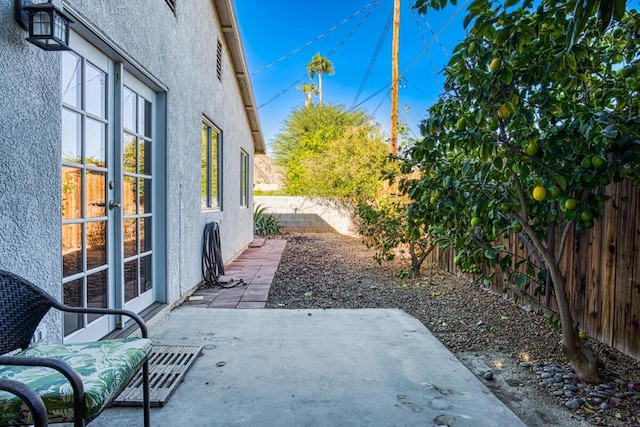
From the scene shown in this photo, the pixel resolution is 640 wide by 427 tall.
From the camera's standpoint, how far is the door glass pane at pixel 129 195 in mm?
3339

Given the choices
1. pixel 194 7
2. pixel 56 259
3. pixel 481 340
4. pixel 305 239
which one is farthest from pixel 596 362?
pixel 305 239

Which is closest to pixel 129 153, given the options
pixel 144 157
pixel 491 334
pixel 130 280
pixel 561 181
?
pixel 144 157

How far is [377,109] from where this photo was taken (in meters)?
17.6

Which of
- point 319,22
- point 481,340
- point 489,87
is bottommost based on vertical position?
point 481,340

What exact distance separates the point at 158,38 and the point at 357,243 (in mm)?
7770

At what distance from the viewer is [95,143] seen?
115 inches

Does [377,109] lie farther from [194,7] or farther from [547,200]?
[547,200]

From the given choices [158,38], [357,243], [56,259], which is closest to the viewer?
[56,259]

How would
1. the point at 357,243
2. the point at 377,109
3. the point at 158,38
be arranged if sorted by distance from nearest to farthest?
the point at 158,38
the point at 357,243
the point at 377,109

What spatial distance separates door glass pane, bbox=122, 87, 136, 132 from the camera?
3324 mm

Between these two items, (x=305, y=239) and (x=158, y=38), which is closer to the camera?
(x=158, y=38)

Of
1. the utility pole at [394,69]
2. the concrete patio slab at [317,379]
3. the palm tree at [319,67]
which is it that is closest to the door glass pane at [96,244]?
the concrete patio slab at [317,379]

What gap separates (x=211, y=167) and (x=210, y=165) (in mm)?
57

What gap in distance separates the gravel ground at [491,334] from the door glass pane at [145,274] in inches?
50.2
